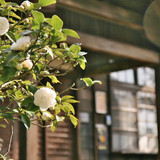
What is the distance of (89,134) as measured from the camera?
8.64 m

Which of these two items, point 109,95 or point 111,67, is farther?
point 109,95

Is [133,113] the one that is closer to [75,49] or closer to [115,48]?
[115,48]

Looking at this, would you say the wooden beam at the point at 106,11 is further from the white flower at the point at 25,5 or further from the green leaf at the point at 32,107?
the green leaf at the point at 32,107

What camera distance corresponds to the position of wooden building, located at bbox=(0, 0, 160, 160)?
194 inches

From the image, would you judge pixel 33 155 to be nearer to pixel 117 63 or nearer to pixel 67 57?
pixel 117 63

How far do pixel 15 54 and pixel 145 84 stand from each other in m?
9.57

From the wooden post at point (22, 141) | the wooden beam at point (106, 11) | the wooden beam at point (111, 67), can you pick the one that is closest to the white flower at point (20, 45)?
the wooden beam at point (106, 11)

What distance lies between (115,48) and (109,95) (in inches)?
181

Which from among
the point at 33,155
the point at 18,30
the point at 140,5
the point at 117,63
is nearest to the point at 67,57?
the point at 18,30

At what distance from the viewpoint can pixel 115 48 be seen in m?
5.24

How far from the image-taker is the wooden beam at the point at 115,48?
486cm

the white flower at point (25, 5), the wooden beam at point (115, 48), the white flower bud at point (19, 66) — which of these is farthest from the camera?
the wooden beam at point (115, 48)

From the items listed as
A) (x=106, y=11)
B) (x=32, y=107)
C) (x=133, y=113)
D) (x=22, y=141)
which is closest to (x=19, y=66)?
(x=32, y=107)

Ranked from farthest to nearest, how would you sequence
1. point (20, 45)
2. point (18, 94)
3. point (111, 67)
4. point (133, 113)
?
1. point (133, 113)
2. point (111, 67)
3. point (18, 94)
4. point (20, 45)
